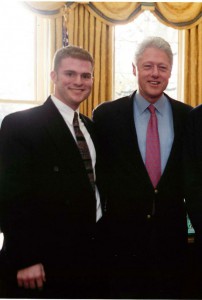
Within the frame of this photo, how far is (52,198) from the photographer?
1.74 meters

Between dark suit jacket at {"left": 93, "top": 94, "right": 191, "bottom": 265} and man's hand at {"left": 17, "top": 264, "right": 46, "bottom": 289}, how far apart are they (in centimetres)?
50

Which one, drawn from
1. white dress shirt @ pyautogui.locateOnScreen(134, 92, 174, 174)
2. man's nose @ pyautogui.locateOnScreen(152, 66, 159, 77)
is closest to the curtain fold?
white dress shirt @ pyautogui.locateOnScreen(134, 92, 174, 174)

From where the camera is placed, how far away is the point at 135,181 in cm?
201

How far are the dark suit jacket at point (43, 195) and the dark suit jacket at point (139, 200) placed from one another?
0.79 feet

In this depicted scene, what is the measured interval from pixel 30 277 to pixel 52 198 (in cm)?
35

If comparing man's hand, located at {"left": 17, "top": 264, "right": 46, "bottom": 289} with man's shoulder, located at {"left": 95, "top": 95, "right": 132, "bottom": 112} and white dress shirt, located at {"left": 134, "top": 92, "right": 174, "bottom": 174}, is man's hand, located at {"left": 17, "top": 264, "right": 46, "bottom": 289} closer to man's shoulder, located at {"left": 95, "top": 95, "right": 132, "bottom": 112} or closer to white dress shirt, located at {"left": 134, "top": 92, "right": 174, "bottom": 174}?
white dress shirt, located at {"left": 134, "top": 92, "right": 174, "bottom": 174}

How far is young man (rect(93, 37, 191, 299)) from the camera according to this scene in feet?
6.57

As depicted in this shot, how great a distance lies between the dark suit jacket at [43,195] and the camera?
1700 millimetres

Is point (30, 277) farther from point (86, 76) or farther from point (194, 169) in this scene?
point (86, 76)

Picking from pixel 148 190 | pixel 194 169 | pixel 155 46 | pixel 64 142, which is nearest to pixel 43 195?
pixel 64 142

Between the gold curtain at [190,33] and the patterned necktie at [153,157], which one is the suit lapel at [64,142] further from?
the gold curtain at [190,33]

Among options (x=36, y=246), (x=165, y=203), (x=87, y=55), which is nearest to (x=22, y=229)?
(x=36, y=246)

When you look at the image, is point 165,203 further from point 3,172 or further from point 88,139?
point 3,172

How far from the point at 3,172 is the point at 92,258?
604 mm
